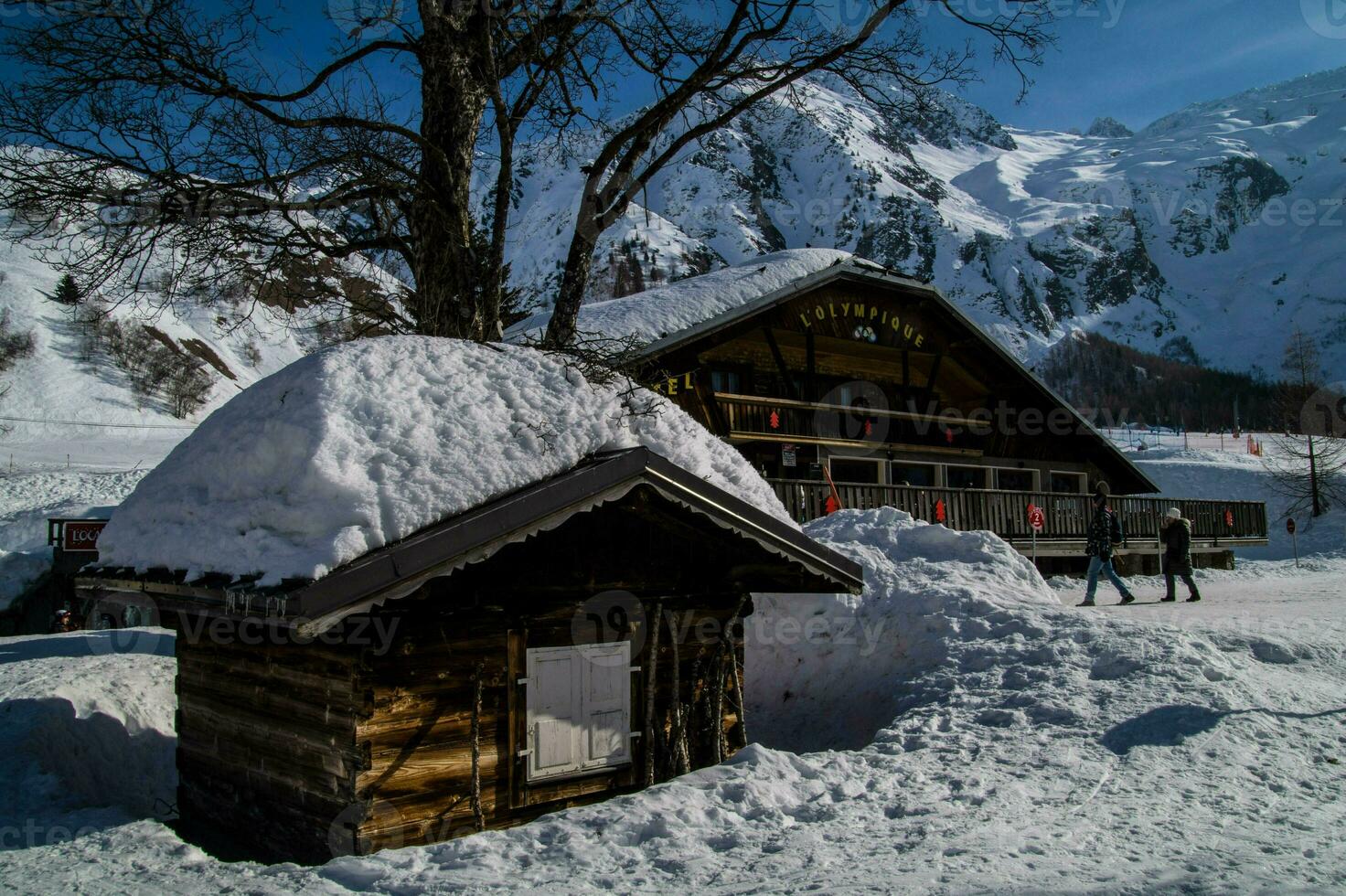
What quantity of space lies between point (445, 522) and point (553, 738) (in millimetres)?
2136

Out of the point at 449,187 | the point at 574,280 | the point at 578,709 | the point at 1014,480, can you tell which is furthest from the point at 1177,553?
the point at 1014,480

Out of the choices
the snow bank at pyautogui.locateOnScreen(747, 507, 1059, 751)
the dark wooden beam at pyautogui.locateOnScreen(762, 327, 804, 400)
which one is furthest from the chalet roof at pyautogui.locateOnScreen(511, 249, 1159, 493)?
the snow bank at pyautogui.locateOnScreen(747, 507, 1059, 751)

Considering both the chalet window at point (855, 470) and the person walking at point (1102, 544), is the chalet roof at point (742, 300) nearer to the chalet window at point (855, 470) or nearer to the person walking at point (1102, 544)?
the chalet window at point (855, 470)

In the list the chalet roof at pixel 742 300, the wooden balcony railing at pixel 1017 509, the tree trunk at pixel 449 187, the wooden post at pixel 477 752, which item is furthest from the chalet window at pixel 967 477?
the wooden post at pixel 477 752

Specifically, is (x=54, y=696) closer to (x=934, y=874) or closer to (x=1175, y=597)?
(x=934, y=874)

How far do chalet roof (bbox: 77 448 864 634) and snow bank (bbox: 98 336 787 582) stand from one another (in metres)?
0.16

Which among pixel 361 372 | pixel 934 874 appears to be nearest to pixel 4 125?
pixel 361 372

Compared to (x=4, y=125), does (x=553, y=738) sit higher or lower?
lower

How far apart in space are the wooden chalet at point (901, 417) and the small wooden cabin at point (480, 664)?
9307 millimetres

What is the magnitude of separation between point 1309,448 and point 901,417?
91.3ft

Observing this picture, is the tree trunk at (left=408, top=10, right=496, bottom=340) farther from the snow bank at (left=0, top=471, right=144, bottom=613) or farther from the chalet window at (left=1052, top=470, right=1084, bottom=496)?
the snow bank at (left=0, top=471, right=144, bottom=613)

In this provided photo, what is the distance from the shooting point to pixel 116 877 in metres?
5.20

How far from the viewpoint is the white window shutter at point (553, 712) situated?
6.80 metres

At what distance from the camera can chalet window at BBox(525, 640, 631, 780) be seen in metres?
6.83
